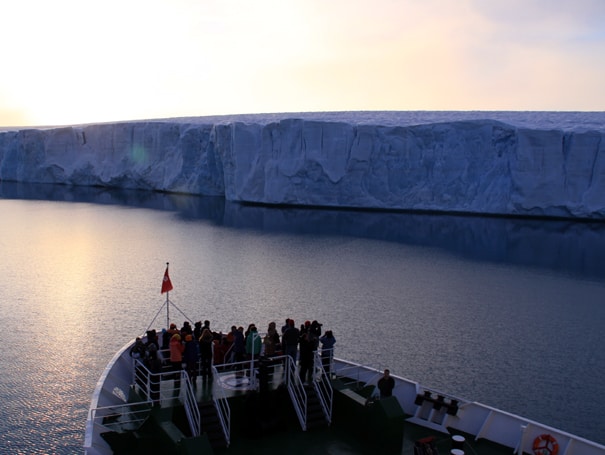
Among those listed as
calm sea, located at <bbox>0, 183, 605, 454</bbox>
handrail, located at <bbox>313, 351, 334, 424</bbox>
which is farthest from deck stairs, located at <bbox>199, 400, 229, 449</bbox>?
calm sea, located at <bbox>0, 183, 605, 454</bbox>

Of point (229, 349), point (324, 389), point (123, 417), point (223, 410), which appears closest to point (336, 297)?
point (229, 349)

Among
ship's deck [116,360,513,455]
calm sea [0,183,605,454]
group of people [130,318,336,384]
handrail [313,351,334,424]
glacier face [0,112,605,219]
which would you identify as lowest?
calm sea [0,183,605,454]

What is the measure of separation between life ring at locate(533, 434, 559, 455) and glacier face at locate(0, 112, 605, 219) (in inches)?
1325

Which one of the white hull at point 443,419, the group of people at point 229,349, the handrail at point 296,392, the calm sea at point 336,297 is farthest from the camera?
the calm sea at point 336,297

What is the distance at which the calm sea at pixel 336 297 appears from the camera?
12.9 m

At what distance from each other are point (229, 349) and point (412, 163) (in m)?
34.7

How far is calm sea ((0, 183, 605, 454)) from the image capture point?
12.9 metres

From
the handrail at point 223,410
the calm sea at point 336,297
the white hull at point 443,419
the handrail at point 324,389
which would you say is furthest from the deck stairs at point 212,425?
the calm sea at point 336,297

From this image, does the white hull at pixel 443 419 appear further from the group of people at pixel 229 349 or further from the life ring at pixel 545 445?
the group of people at pixel 229 349

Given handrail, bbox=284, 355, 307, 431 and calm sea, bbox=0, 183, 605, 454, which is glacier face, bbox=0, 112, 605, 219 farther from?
handrail, bbox=284, 355, 307, 431

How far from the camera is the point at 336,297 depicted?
20609mm

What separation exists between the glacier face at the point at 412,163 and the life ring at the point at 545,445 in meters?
33.7

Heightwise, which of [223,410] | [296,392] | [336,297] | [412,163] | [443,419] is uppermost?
[412,163]

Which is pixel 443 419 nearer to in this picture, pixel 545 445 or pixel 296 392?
pixel 545 445
